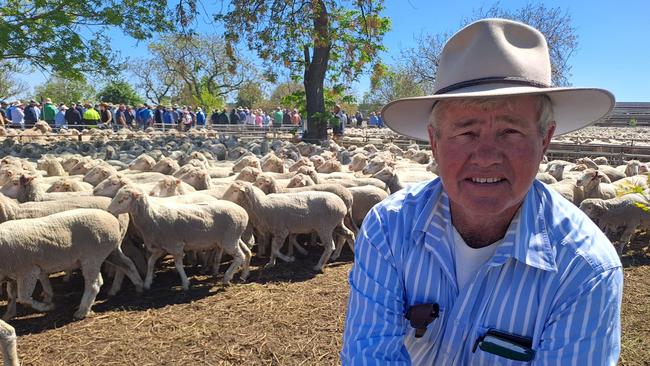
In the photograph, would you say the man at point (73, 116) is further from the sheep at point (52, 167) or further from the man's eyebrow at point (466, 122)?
the man's eyebrow at point (466, 122)

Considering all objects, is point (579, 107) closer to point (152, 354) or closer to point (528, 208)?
point (528, 208)

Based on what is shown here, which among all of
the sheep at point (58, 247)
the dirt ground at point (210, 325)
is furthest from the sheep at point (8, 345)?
the sheep at point (58, 247)

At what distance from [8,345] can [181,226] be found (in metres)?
2.56

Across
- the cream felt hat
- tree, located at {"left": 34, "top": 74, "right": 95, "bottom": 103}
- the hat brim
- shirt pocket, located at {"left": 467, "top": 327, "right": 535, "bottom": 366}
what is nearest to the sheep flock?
the hat brim

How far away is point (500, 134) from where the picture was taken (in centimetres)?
157

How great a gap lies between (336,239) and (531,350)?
6.46 metres

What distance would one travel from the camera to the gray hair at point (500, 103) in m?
1.56

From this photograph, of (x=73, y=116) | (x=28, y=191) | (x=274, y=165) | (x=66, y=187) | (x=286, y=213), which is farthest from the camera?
(x=73, y=116)

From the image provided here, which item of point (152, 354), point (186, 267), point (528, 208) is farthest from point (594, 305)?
point (186, 267)

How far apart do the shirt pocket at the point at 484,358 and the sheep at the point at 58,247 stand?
4520mm

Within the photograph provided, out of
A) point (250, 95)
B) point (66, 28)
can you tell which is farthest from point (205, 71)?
point (66, 28)

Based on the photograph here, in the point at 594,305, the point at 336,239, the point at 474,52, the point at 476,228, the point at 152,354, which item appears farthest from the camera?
the point at 336,239

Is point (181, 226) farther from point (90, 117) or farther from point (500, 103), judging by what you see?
point (90, 117)

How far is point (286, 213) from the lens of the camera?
691 centimetres
